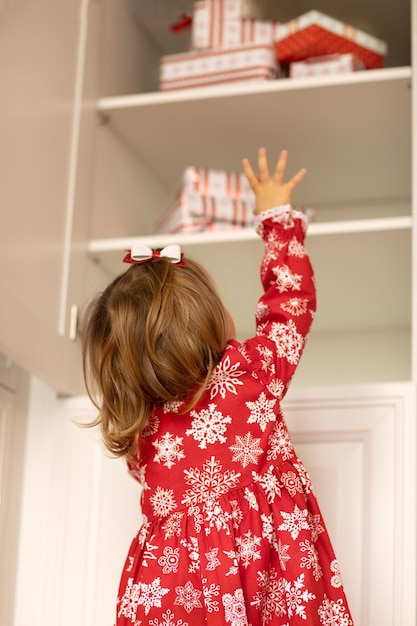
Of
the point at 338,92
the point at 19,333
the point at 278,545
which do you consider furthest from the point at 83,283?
the point at 278,545

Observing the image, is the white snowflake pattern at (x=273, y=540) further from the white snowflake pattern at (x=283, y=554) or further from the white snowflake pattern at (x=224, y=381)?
the white snowflake pattern at (x=224, y=381)

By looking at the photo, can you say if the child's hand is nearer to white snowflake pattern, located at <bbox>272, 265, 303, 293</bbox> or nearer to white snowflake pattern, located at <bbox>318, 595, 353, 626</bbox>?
white snowflake pattern, located at <bbox>272, 265, 303, 293</bbox>

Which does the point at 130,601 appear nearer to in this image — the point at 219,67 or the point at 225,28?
the point at 219,67

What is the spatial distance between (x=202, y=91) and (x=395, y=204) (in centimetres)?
58

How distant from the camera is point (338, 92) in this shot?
1.91 meters

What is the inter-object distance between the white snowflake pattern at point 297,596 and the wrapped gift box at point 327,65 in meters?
1.02

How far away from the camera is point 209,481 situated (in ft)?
4.72

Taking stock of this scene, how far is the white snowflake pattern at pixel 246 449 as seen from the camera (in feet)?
4.72

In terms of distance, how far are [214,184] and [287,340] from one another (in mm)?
590

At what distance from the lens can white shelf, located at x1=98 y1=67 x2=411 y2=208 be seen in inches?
75.5

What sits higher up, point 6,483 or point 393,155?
point 393,155

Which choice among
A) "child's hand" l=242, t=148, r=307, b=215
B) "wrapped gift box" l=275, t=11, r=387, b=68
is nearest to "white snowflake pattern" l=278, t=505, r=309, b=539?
"child's hand" l=242, t=148, r=307, b=215

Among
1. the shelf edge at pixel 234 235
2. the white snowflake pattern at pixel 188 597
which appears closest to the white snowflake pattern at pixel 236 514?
the white snowflake pattern at pixel 188 597

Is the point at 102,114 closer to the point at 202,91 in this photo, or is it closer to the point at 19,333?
the point at 202,91
